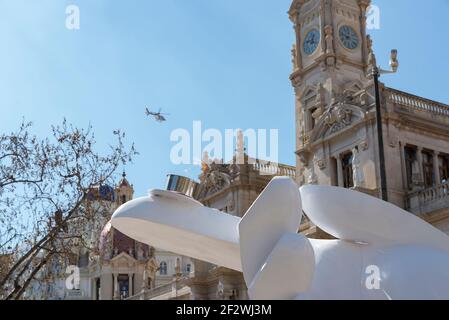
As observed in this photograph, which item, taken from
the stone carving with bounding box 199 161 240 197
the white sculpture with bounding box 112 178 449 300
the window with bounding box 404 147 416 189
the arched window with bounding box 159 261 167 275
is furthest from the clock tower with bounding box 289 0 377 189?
the arched window with bounding box 159 261 167 275

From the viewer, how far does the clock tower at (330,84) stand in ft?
112

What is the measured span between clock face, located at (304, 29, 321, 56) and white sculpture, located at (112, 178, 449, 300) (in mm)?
27122

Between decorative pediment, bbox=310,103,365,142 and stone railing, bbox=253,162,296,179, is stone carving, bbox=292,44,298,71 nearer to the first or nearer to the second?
decorative pediment, bbox=310,103,365,142

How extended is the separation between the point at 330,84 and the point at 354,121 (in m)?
3.88

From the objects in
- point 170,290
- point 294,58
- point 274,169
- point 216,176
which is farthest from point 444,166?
point 170,290

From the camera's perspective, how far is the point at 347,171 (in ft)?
113

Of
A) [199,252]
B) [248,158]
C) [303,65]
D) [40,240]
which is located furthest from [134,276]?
[199,252]

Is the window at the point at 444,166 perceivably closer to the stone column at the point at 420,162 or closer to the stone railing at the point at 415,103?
the stone column at the point at 420,162

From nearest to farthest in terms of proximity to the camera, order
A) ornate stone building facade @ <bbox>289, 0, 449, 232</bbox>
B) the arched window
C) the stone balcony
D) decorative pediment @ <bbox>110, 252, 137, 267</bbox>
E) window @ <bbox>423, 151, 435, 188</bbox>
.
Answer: ornate stone building facade @ <bbox>289, 0, 449, 232</bbox>, the stone balcony, window @ <bbox>423, 151, 435, 188</bbox>, decorative pediment @ <bbox>110, 252, 137, 267</bbox>, the arched window

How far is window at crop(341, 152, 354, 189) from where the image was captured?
3425cm

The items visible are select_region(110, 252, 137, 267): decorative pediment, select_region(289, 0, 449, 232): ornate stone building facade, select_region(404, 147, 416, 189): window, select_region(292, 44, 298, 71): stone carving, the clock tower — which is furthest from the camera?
select_region(110, 252, 137, 267): decorative pediment

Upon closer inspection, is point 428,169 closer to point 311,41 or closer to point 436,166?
point 436,166

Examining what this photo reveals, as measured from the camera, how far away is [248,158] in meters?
42.3

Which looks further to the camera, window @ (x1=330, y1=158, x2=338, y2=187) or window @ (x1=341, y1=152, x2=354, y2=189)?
window @ (x1=330, y1=158, x2=338, y2=187)
